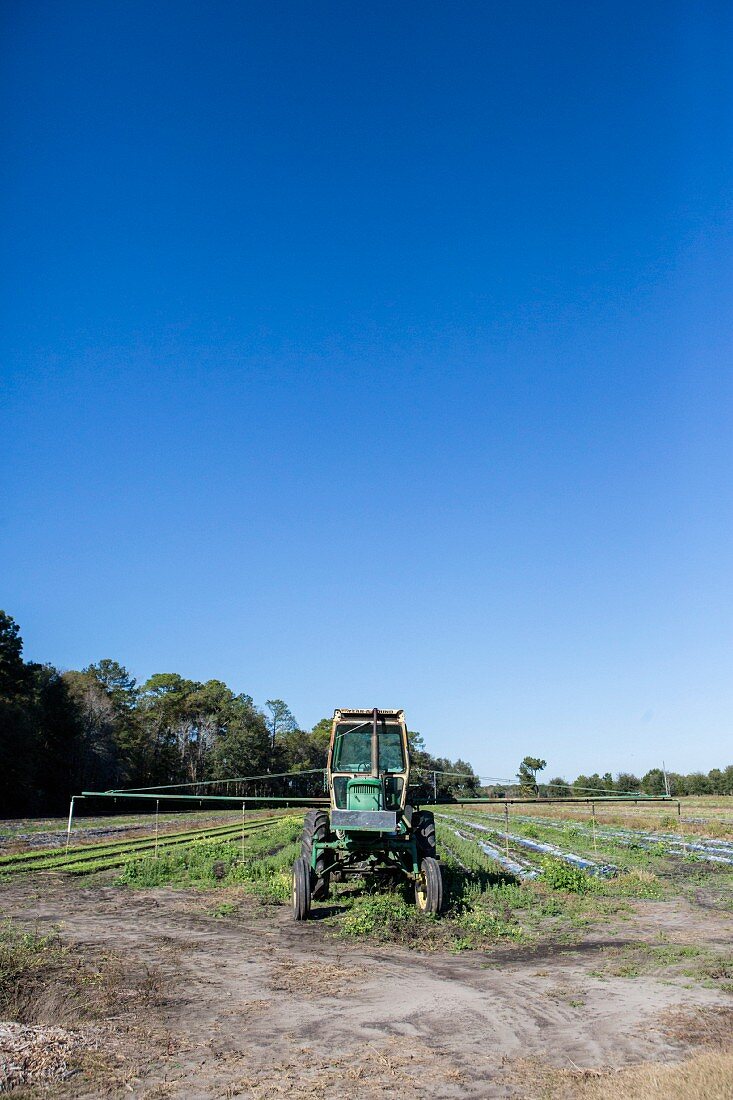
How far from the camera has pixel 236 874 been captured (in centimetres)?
1767

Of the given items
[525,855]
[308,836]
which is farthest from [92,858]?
[525,855]

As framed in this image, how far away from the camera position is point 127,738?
76562 mm

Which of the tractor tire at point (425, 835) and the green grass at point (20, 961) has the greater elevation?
the tractor tire at point (425, 835)

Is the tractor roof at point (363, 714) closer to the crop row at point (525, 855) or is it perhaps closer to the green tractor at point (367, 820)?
the green tractor at point (367, 820)

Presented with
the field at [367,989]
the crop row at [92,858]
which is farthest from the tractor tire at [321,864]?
the crop row at [92,858]

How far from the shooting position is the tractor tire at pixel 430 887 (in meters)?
Result: 12.4

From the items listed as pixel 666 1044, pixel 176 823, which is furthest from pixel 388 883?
pixel 176 823

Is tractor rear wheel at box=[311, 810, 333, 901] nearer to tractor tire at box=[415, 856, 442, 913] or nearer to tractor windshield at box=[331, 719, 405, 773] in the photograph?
tractor windshield at box=[331, 719, 405, 773]

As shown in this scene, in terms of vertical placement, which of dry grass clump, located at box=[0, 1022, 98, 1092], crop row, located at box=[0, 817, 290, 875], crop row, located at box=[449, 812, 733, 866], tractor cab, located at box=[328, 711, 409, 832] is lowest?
crop row, located at box=[449, 812, 733, 866]

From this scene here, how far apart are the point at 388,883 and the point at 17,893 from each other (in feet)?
25.7

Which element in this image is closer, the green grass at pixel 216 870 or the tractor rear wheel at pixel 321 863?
the tractor rear wheel at pixel 321 863

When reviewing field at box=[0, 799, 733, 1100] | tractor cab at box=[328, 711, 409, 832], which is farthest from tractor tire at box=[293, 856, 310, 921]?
tractor cab at box=[328, 711, 409, 832]

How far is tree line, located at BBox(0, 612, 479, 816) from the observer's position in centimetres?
5231

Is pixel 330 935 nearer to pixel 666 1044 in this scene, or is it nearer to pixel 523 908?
pixel 523 908
